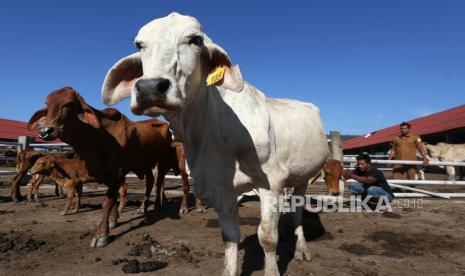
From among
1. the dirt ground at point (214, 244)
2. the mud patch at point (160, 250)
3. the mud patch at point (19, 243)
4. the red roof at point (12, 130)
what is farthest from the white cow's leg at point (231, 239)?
the red roof at point (12, 130)

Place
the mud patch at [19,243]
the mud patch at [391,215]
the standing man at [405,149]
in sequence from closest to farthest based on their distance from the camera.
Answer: the mud patch at [19,243], the mud patch at [391,215], the standing man at [405,149]

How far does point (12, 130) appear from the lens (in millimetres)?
25203

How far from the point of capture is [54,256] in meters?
3.78

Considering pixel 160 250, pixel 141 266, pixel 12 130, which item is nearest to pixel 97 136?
pixel 160 250

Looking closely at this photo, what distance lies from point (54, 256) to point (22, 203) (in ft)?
15.8

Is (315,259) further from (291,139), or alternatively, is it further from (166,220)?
(166,220)

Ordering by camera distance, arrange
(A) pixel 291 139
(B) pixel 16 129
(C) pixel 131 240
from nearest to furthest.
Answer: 1. (A) pixel 291 139
2. (C) pixel 131 240
3. (B) pixel 16 129

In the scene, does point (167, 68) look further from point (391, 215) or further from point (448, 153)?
point (448, 153)

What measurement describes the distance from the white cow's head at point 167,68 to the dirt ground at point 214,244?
2.03 meters

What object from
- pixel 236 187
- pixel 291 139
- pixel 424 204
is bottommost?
pixel 424 204

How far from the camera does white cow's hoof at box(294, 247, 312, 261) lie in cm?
362

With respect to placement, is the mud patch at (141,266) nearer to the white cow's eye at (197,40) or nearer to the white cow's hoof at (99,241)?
the white cow's hoof at (99,241)

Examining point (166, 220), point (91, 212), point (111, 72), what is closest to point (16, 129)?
point (91, 212)

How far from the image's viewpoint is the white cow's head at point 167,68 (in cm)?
181
